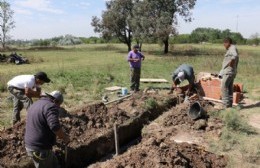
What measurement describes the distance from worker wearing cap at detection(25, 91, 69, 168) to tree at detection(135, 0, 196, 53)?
89.7 ft

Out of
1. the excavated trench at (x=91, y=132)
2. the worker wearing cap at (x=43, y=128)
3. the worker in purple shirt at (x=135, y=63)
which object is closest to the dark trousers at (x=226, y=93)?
the excavated trench at (x=91, y=132)

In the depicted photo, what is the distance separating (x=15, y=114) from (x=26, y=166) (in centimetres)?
243

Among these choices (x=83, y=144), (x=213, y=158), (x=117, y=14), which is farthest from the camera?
(x=117, y=14)

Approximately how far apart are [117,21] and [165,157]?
105 feet

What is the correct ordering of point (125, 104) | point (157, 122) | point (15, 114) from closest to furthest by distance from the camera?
point (15, 114), point (157, 122), point (125, 104)

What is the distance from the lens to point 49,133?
450cm

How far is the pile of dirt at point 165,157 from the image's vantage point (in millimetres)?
5520

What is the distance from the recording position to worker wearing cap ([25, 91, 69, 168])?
4.29 m

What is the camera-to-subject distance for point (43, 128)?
4402 millimetres

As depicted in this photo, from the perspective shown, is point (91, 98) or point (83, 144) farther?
point (91, 98)

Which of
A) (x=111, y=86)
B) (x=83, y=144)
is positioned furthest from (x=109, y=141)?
(x=111, y=86)

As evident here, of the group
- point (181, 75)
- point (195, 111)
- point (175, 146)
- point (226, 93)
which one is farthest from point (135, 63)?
point (175, 146)

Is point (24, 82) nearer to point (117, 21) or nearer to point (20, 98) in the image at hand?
point (20, 98)

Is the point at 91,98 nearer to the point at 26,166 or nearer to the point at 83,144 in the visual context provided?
the point at 83,144
